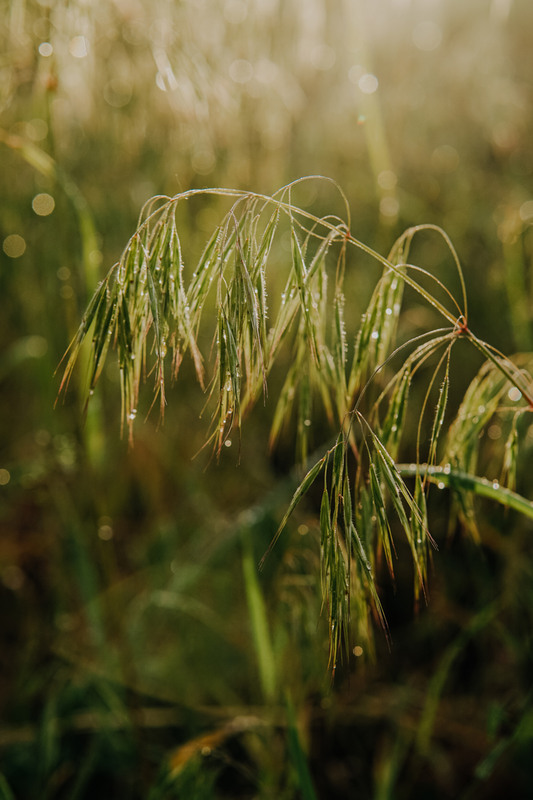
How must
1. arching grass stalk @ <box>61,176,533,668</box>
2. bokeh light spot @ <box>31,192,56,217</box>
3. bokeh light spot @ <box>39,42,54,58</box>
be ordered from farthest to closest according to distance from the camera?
bokeh light spot @ <box>31,192,56,217</box>, bokeh light spot @ <box>39,42,54,58</box>, arching grass stalk @ <box>61,176,533,668</box>

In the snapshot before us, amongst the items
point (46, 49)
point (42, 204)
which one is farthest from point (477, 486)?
point (42, 204)

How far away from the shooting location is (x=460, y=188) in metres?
2.09

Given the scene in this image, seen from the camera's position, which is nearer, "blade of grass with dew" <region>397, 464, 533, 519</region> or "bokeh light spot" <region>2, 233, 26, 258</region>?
"blade of grass with dew" <region>397, 464, 533, 519</region>

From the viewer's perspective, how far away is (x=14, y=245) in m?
1.91

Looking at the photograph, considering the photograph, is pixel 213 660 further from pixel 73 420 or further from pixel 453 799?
pixel 73 420

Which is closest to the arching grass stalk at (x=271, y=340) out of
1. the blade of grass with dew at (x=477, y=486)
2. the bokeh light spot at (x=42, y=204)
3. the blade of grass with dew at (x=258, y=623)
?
the blade of grass with dew at (x=477, y=486)

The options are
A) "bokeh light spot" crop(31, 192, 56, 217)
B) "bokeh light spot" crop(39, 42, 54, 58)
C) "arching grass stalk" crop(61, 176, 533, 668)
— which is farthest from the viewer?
"bokeh light spot" crop(31, 192, 56, 217)

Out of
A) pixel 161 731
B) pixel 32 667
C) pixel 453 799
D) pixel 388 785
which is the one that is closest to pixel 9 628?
pixel 32 667

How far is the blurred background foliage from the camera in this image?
3.40 feet

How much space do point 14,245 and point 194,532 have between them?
106 centimetres

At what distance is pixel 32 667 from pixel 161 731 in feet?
1.09

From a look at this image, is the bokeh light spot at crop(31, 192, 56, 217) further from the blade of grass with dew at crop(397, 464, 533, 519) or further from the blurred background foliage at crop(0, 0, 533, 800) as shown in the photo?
the blade of grass with dew at crop(397, 464, 533, 519)

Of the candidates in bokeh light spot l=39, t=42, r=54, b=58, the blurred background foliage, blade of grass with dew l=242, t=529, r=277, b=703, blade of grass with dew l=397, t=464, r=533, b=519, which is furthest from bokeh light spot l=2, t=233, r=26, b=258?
blade of grass with dew l=397, t=464, r=533, b=519

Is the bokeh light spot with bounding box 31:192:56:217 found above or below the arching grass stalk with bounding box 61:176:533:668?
above
